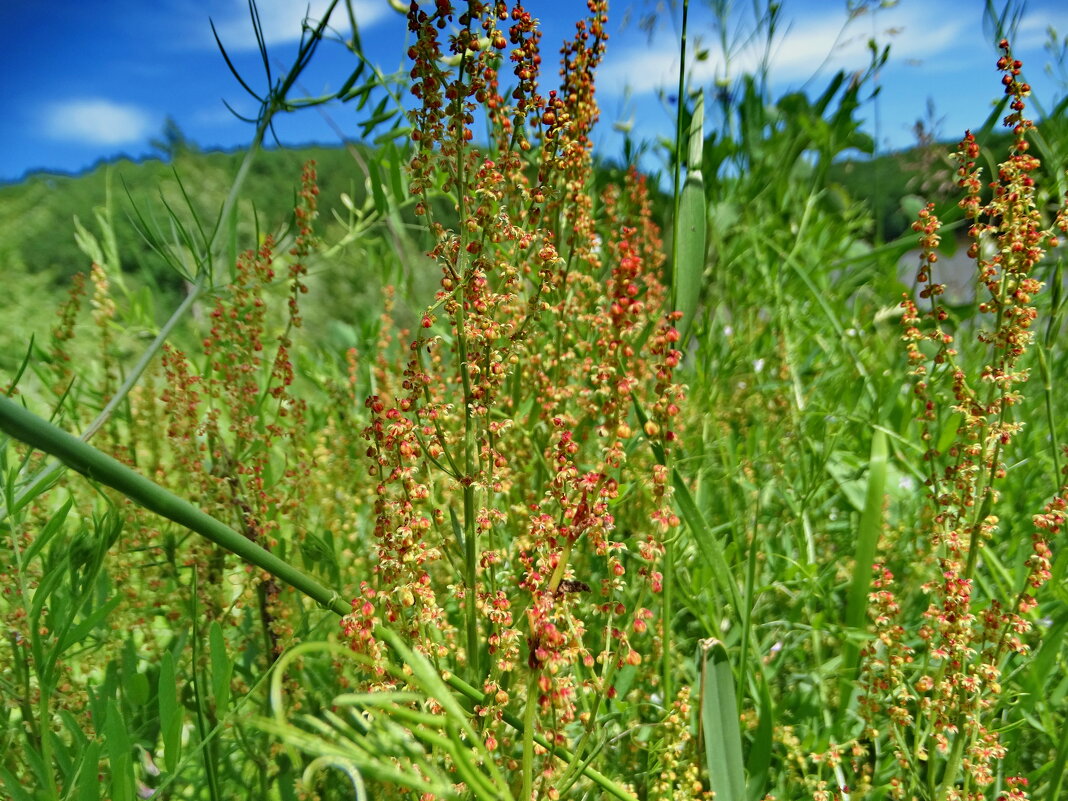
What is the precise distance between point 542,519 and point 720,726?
160mm

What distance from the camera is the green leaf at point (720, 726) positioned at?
47cm

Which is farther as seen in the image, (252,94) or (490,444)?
(252,94)

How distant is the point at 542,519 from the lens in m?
0.49

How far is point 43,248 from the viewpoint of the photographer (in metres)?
5.48

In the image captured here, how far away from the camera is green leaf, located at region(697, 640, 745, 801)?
0.47 m

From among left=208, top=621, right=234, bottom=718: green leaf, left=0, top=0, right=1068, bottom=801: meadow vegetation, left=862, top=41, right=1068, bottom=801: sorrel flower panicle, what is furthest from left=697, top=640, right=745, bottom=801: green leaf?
left=208, top=621, right=234, bottom=718: green leaf

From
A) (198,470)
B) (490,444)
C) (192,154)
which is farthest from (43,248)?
(490,444)

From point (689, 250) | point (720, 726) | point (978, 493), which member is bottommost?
point (720, 726)

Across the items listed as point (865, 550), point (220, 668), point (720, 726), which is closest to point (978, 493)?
point (865, 550)

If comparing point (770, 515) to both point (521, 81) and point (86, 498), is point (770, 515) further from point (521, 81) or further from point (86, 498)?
point (86, 498)

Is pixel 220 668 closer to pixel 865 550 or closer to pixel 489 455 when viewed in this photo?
pixel 489 455

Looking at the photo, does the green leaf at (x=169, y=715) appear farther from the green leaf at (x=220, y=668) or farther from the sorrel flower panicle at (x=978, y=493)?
the sorrel flower panicle at (x=978, y=493)

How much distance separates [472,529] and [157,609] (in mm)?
600

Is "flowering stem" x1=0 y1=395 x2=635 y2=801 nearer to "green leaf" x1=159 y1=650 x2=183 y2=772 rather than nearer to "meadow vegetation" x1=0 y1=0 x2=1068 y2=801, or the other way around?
"meadow vegetation" x1=0 y1=0 x2=1068 y2=801
